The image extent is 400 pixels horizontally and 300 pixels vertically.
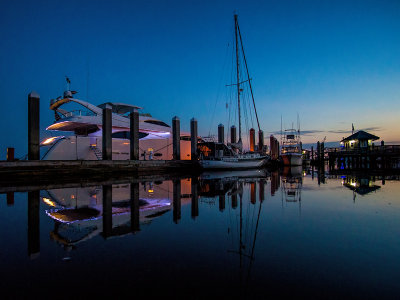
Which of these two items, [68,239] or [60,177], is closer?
[68,239]

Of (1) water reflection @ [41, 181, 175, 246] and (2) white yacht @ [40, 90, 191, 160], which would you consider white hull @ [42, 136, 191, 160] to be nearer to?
(2) white yacht @ [40, 90, 191, 160]

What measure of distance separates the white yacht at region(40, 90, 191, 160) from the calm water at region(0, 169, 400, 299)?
13.1m

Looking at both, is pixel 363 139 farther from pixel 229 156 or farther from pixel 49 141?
pixel 49 141

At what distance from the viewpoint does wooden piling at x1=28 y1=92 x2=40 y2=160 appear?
1313 cm

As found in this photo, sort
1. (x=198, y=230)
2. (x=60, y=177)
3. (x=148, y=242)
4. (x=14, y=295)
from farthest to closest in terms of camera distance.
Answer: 1. (x=60, y=177)
2. (x=198, y=230)
3. (x=148, y=242)
4. (x=14, y=295)

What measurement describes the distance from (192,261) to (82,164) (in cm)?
1384

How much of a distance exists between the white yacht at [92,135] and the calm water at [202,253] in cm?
1307

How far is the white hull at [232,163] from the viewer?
867 inches

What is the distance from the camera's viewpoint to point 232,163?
23.0 metres

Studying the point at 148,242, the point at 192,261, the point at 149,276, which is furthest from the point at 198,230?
the point at 149,276

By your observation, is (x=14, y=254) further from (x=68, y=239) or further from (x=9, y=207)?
(x=9, y=207)

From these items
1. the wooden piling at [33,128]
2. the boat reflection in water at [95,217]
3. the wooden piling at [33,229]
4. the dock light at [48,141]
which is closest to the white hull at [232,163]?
the dock light at [48,141]

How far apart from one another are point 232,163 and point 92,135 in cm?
1168

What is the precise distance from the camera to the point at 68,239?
11.6 ft
